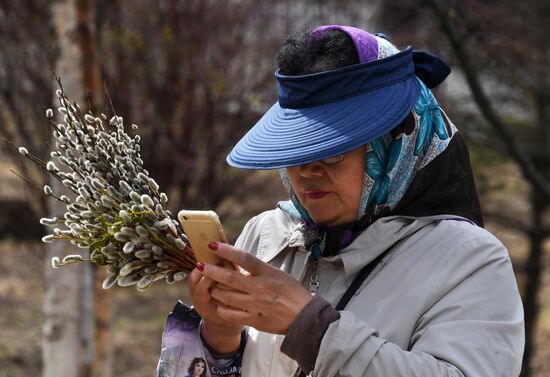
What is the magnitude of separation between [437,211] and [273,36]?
6138mm

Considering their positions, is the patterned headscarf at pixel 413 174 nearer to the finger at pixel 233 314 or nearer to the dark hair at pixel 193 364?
the finger at pixel 233 314

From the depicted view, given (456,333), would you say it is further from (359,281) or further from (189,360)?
(189,360)

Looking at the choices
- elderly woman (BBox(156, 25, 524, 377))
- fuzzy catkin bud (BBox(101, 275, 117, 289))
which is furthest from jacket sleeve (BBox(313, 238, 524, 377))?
fuzzy catkin bud (BBox(101, 275, 117, 289))

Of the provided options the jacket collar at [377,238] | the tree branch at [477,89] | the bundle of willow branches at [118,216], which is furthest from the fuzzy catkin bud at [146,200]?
the tree branch at [477,89]

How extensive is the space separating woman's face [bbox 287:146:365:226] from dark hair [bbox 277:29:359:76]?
7.4 inches

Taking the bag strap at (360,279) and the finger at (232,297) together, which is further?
the bag strap at (360,279)

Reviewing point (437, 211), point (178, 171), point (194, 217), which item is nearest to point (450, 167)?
point (437, 211)

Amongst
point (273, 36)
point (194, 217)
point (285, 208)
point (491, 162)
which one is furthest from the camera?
point (273, 36)

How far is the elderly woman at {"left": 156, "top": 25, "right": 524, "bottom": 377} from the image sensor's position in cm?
177

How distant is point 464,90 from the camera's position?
23.7ft

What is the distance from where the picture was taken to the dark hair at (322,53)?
1.94 m

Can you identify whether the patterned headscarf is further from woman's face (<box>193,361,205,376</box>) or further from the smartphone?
woman's face (<box>193,361,205,376</box>)

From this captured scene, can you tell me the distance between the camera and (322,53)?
1.96m

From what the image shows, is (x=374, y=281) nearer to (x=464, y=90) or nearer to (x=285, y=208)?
(x=285, y=208)
